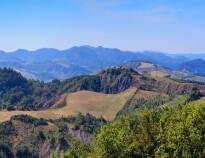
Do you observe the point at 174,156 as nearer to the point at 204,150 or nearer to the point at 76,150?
the point at 204,150

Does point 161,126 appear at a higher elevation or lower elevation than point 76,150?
higher

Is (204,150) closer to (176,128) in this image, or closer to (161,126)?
(176,128)

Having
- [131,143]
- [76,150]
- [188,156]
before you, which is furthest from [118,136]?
[188,156]

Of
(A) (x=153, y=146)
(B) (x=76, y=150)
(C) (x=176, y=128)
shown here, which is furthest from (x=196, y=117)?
(B) (x=76, y=150)

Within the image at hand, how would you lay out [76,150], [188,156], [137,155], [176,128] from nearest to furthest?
[188,156] → [176,128] → [137,155] → [76,150]

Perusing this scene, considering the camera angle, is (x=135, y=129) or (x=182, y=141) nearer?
(x=182, y=141)

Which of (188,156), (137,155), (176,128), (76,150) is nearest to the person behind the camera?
(188,156)
